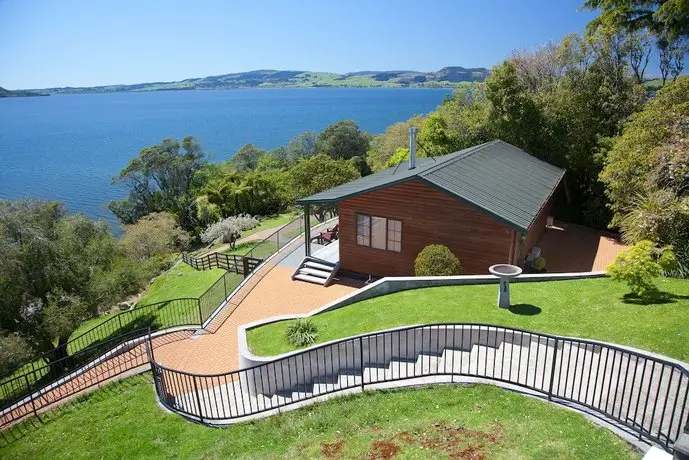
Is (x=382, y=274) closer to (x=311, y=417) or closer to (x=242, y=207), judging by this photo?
(x=311, y=417)

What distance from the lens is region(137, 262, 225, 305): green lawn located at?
2461 centimetres

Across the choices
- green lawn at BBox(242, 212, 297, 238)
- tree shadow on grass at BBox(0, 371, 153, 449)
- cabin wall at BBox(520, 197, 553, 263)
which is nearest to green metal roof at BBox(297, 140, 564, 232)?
cabin wall at BBox(520, 197, 553, 263)

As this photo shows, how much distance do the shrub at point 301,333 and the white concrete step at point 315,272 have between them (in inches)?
235

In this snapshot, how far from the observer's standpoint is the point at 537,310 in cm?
1226

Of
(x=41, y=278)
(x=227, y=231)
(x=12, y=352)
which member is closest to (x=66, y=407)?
(x=12, y=352)

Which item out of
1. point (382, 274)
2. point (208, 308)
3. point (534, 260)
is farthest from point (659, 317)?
point (208, 308)

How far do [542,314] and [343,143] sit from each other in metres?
58.2

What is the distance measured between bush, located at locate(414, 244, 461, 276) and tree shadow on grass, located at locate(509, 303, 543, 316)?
3464 mm

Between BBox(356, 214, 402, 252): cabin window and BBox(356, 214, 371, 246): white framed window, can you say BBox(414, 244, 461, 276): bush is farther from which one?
BBox(356, 214, 371, 246): white framed window

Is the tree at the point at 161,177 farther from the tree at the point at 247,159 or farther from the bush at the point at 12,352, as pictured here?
the bush at the point at 12,352

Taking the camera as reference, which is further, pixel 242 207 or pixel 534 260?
pixel 242 207

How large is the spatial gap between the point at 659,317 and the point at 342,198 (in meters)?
11.1

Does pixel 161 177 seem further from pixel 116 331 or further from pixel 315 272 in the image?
pixel 315 272

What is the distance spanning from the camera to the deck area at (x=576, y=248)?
1962 cm
